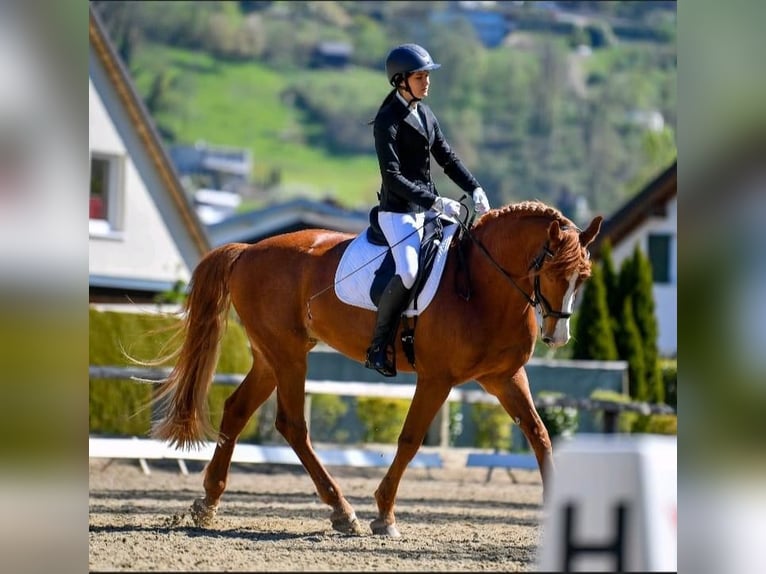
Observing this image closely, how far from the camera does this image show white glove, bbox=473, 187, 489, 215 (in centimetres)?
793

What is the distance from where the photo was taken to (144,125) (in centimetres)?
2112

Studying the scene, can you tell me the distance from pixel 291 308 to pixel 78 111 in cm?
432

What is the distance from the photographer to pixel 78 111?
4359mm

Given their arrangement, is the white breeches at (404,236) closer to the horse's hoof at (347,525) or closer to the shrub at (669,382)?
the horse's hoof at (347,525)

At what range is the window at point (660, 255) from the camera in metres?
31.5

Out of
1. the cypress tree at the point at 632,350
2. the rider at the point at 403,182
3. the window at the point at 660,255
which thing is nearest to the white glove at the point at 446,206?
the rider at the point at 403,182

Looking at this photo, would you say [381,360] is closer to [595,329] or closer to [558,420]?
[558,420]

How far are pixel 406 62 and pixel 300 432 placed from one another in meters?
2.45

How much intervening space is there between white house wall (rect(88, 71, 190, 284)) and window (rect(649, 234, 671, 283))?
13386 millimetres

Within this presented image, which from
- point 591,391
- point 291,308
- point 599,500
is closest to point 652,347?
point 591,391

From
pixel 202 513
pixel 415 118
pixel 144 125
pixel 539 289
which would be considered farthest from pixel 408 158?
pixel 144 125

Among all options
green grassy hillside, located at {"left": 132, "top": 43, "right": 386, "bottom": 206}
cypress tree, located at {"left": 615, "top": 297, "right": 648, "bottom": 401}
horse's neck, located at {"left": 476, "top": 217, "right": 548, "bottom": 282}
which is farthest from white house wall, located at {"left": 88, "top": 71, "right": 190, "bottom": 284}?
green grassy hillside, located at {"left": 132, "top": 43, "right": 386, "bottom": 206}

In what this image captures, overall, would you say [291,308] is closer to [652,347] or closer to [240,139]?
[652,347]

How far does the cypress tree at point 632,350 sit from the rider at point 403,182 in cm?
1475
